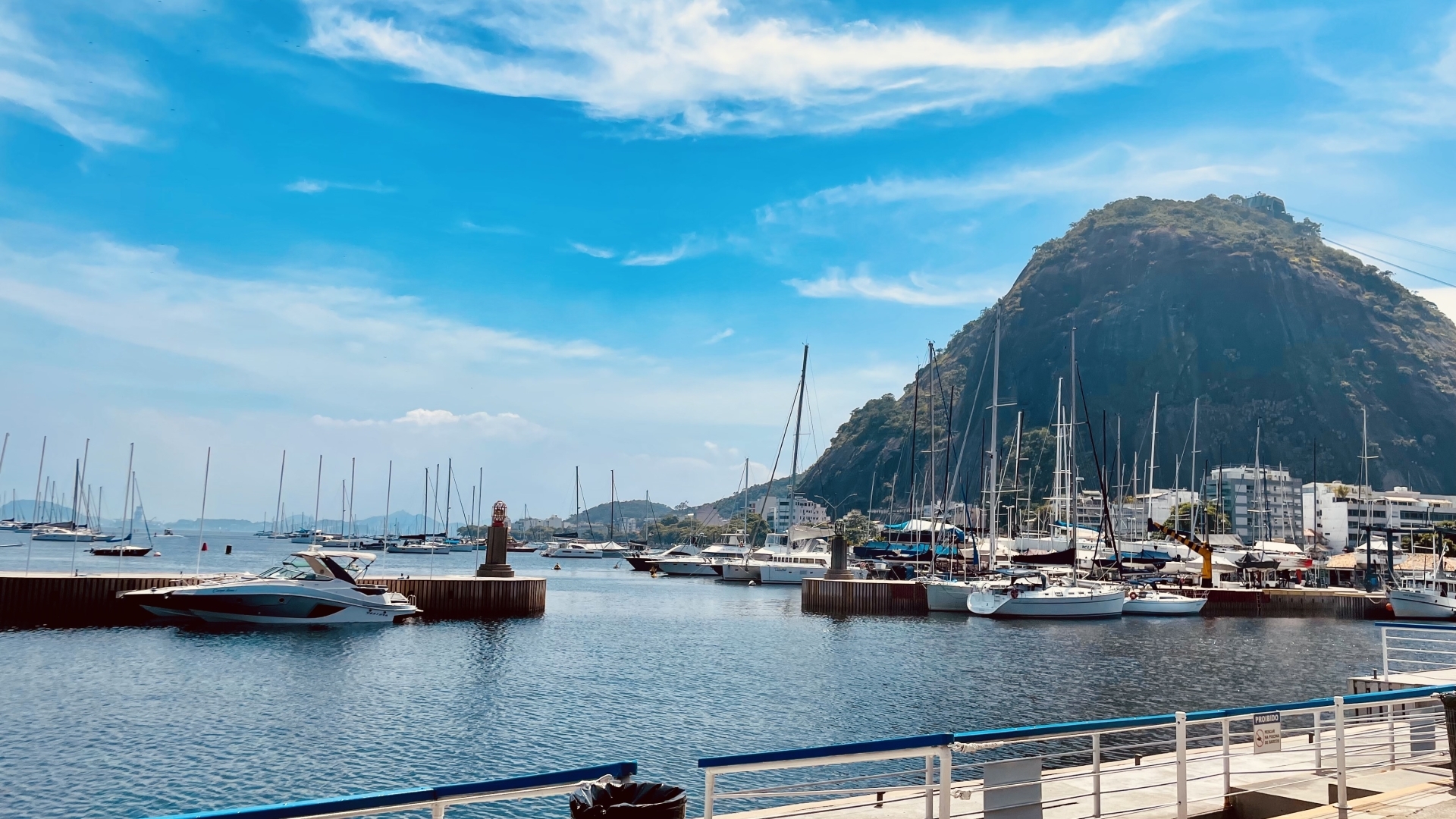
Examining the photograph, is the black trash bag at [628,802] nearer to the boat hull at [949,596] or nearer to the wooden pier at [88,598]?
the wooden pier at [88,598]

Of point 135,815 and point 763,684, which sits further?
point 763,684

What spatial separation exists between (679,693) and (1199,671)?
23.5 metres

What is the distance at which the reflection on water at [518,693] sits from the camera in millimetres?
21250

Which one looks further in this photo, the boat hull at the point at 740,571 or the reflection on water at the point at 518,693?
the boat hull at the point at 740,571

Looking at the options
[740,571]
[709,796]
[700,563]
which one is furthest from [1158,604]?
[709,796]

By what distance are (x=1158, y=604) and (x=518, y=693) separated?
5477cm

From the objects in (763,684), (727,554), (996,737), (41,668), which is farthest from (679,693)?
(727,554)

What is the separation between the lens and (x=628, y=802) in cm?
653

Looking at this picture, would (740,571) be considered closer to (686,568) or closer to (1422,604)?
(686,568)

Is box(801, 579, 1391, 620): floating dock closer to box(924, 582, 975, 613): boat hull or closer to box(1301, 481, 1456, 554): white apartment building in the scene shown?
box(924, 582, 975, 613): boat hull

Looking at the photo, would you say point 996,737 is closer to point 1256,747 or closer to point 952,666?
point 1256,747

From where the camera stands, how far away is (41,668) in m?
32.7

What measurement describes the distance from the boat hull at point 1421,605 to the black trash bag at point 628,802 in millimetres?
83095

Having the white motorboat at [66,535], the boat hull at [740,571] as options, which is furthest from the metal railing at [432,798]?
the white motorboat at [66,535]
